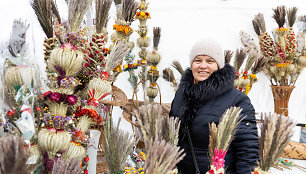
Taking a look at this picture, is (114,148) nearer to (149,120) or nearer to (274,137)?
(149,120)

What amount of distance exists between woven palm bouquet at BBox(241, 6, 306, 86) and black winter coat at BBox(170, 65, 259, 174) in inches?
68.6

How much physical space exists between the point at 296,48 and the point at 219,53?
1.99 m

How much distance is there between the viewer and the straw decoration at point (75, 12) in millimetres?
813

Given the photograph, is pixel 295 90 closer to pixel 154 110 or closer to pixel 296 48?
pixel 296 48

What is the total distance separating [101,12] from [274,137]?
843 millimetres

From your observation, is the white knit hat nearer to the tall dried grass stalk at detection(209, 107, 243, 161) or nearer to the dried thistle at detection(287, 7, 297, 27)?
the tall dried grass stalk at detection(209, 107, 243, 161)

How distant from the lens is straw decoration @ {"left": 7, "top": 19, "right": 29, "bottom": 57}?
0.72 metres

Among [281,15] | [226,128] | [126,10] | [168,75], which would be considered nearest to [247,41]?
[281,15]

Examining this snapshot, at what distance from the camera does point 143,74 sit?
2693mm

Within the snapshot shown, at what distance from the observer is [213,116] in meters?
1.08

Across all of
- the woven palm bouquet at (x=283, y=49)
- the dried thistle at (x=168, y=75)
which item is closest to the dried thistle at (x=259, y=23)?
the woven palm bouquet at (x=283, y=49)

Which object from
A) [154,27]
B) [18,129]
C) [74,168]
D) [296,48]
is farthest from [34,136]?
[296,48]

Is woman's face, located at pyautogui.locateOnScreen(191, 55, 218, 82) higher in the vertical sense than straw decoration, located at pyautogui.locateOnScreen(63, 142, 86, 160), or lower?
higher

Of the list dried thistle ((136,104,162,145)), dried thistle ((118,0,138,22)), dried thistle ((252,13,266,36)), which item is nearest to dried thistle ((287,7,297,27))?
dried thistle ((252,13,266,36))
